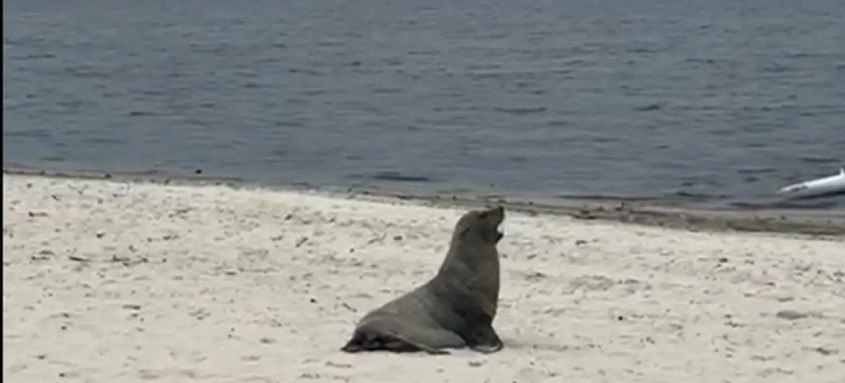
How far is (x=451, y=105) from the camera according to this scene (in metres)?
39.4

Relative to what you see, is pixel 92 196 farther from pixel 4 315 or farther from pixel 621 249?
pixel 4 315

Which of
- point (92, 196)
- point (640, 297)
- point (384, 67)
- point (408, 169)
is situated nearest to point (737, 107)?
point (408, 169)

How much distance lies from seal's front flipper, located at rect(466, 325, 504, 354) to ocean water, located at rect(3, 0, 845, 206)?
12426 millimetres

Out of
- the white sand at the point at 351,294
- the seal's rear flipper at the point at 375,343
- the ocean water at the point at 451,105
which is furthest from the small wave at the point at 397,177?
the seal's rear flipper at the point at 375,343

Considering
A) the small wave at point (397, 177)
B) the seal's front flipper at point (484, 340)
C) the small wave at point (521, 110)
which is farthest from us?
the small wave at point (521, 110)

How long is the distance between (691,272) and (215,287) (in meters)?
3.81

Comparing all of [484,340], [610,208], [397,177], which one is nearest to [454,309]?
[484,340]

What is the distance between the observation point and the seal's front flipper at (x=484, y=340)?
32.8 ft

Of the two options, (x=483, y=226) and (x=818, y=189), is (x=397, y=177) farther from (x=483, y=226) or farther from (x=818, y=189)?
(x=483, y=226)

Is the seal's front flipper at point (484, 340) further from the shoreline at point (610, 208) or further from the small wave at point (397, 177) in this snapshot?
the small wave at point (397, 177)

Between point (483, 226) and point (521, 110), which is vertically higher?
point (483, 226)

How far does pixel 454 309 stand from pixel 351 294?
6.50 feet

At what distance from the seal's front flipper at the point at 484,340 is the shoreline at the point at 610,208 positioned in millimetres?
7979

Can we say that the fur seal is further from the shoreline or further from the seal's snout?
the shoreline
